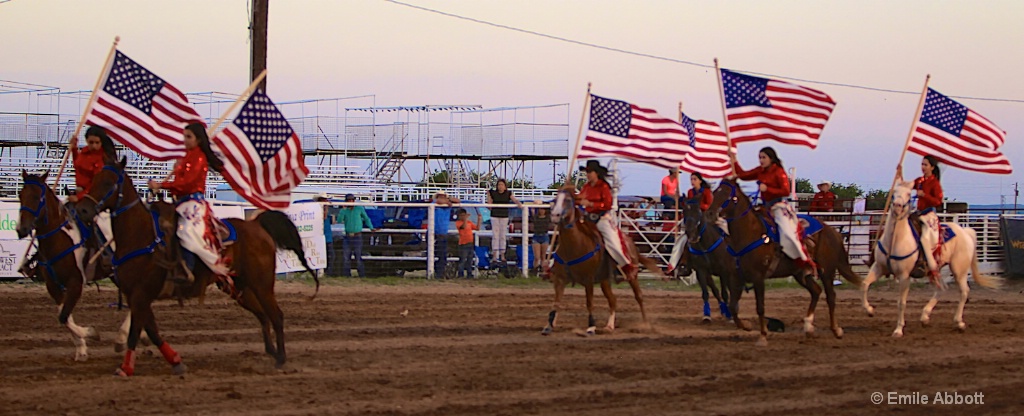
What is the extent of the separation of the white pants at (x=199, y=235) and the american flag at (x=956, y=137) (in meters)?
9.78

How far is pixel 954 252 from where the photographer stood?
15289mm

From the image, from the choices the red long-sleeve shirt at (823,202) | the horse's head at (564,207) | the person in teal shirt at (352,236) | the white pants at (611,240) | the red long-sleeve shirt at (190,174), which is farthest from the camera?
the red long-sleeve shirt at (823,202)

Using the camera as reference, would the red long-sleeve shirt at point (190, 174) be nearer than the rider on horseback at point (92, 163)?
Yes

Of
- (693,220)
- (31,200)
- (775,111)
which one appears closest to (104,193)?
(31,200)

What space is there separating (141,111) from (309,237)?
1008cm

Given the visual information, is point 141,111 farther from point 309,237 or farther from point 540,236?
point 540,236

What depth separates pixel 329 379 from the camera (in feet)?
33.4

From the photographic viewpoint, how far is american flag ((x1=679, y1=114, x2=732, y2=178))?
787 inches

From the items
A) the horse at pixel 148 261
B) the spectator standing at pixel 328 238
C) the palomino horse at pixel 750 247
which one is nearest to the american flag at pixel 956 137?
the palomino horse at pixel 750 247

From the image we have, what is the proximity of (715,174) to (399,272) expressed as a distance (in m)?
7.52

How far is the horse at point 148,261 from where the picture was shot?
33.0 feet

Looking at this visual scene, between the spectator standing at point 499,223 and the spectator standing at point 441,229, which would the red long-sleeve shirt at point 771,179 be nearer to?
the spectator standing at point 499,223

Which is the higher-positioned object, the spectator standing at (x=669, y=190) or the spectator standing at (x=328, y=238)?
the spectator standing at (x=669, y=190)

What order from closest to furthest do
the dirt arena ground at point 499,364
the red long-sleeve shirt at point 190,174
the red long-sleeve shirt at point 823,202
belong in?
the dirt arena ground at point 499,364 → the red long-sleeve shirt at point 190,174 → the red long-sleeve shirt at point 823,202
